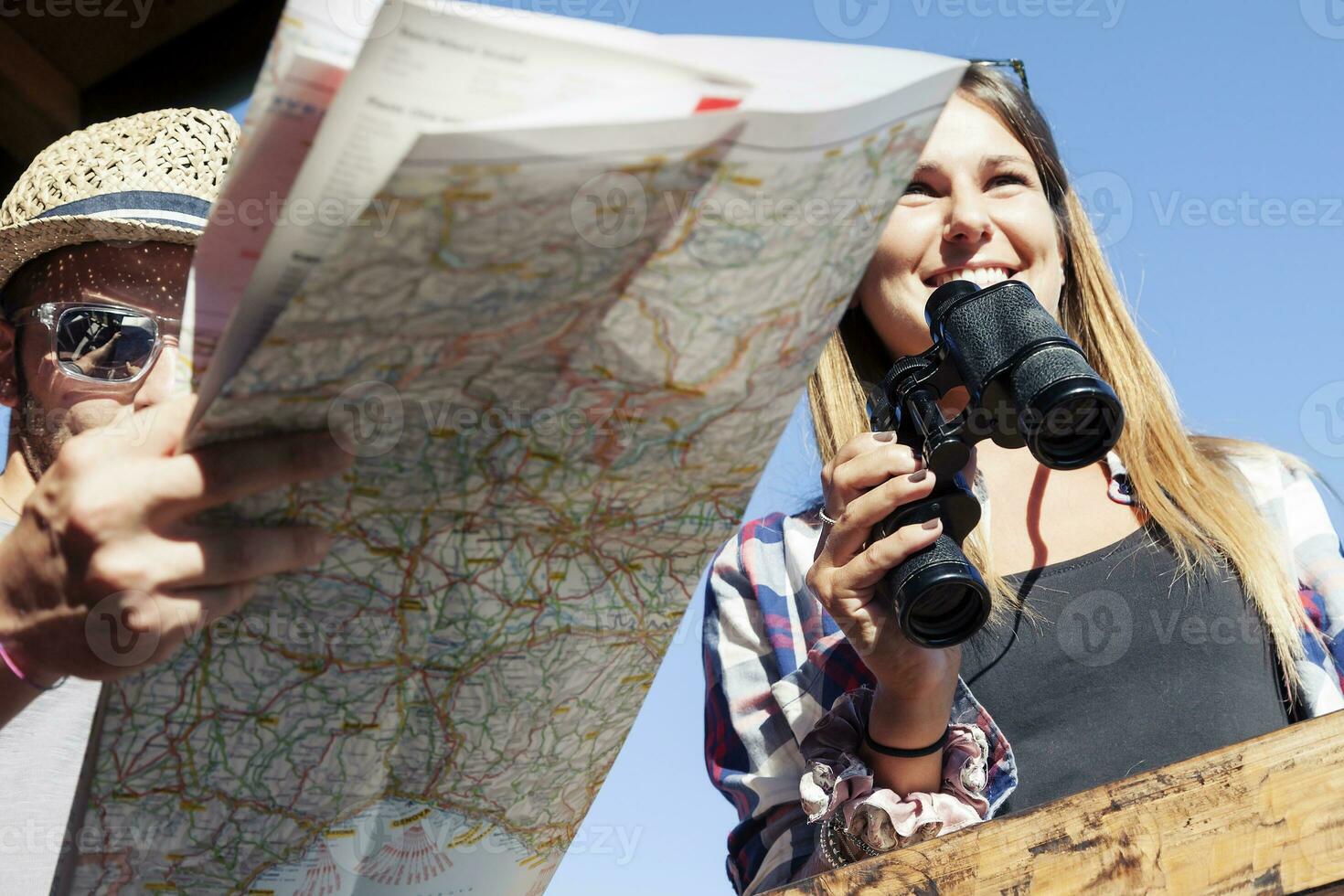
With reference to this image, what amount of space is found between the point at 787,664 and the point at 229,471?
2.71ft

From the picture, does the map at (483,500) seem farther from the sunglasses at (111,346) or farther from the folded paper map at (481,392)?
the sunglasses at (111,346)

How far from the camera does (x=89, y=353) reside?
1346mm

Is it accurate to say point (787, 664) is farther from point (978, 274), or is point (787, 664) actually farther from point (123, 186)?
point (123, 186)

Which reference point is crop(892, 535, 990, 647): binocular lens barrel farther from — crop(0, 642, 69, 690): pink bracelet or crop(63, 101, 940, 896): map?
crop(0, 642, 69, 690): pink bracelet

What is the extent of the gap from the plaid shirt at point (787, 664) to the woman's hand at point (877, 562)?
0.13 meters

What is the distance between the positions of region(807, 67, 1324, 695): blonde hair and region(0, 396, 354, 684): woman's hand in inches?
35.7

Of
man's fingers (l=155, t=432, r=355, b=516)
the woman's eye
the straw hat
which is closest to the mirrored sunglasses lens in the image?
the straw hat

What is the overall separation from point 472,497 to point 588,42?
0.31 meters

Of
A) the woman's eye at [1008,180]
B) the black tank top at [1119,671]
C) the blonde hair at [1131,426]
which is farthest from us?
the woman's eye at [1008,180]

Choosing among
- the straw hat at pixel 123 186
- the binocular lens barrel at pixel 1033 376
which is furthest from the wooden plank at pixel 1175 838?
the straw hat at pixel 123 186

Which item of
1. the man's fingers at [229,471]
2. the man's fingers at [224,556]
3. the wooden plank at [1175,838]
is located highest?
Result: the man's fingers at [229,471]

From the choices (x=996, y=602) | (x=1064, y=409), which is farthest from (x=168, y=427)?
(x=996, y=602)

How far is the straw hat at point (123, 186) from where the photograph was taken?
4.50 ft

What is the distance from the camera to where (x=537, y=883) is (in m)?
1.04
